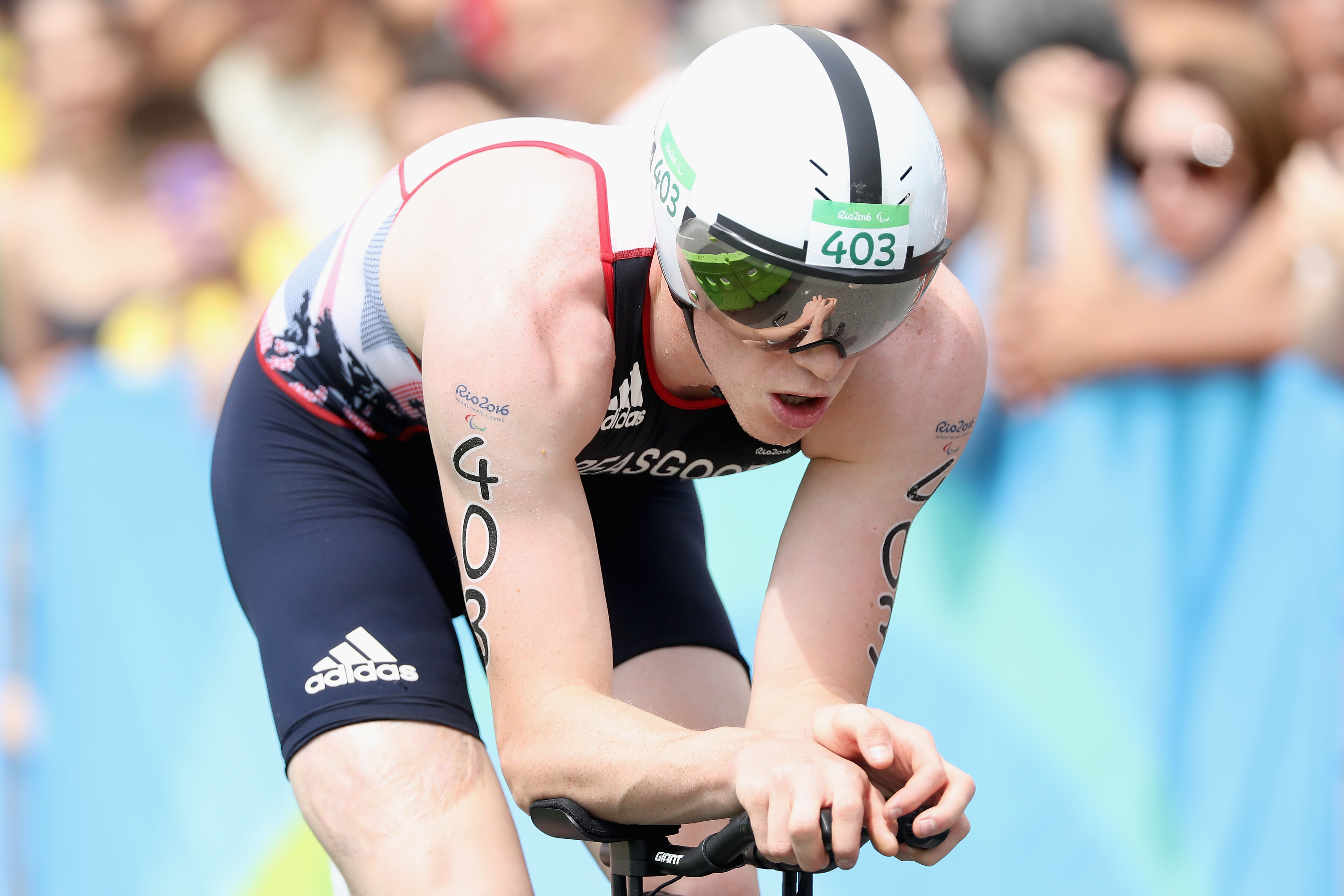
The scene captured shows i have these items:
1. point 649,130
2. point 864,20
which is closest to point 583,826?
point 649,130

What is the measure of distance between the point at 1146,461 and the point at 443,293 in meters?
3.40

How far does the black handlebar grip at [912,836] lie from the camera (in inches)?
76.2

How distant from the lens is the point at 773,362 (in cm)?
234

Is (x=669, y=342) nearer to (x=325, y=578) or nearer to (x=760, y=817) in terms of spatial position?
(x=325, y=578)

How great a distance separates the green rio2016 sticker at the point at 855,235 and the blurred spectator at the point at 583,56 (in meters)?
3.90

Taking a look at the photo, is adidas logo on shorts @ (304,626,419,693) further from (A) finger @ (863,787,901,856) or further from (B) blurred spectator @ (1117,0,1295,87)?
(B) blurred spectator @ (1117,0,1295,87)

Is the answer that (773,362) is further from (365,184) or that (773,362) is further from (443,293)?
(365,184)

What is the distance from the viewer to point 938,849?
6.57 feet

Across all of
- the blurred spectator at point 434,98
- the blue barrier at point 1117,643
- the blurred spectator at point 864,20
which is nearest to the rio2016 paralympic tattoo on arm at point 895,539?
the blue barrier at point 1117,643

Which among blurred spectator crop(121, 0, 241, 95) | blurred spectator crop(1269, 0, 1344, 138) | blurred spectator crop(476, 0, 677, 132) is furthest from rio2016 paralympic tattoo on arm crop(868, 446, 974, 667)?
blurred spectator crop(121, 0, 241, 95)

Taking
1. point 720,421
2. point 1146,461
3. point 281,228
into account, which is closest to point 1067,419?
point 1146,461

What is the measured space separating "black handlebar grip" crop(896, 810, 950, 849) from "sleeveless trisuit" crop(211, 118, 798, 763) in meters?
0.95

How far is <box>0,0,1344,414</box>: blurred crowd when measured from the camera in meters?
4.87

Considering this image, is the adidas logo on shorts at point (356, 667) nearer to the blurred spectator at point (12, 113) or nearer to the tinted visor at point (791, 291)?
the tinted visor at point (791, 291)
